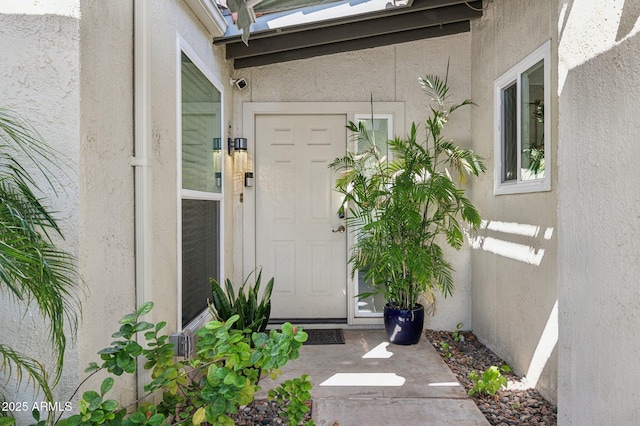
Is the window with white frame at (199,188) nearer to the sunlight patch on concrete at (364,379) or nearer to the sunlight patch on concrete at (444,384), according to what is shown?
the sunlight patch on concrete at (364,379)

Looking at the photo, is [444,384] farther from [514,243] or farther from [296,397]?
[296,397]

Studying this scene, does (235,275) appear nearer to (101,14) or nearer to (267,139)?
(267,139)

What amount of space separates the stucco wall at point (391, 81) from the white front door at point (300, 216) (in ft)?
0.92

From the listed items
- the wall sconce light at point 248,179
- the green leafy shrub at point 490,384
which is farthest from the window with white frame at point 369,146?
the green leafy shrub at point 490,384

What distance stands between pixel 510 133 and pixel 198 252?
2542 millimetres

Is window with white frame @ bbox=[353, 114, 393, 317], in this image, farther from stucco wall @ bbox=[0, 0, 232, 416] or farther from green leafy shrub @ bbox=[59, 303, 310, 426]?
green leafy shrub @ bbox=[59, 303, 310, 426]

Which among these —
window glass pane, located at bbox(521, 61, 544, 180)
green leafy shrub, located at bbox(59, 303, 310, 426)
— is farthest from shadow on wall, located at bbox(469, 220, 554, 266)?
green leafy shrub, located at bbox(59, 303, 310, 426)

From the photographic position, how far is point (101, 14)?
175cm

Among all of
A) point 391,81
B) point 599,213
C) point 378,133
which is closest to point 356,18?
point 391,81

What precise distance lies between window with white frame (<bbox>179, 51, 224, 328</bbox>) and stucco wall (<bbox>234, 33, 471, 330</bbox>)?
737 millimetres

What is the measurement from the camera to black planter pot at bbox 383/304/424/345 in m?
3.71

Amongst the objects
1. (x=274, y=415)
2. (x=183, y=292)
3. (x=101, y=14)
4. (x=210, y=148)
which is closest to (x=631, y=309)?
(x=274, y=415)

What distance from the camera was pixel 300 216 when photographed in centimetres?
436

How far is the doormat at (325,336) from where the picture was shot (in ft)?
12.7
